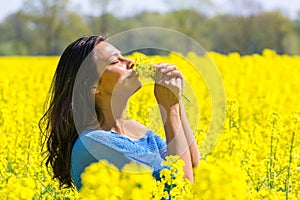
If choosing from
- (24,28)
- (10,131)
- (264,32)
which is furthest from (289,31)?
(10,131)

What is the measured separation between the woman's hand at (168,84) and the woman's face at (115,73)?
14 centimetres

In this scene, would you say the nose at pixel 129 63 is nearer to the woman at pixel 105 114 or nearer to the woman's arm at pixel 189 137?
the woman at pixel 105 114

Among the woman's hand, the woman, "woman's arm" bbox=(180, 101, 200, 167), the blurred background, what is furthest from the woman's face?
the blurred background

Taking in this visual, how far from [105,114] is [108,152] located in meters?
0.21

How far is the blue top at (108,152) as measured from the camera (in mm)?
2996

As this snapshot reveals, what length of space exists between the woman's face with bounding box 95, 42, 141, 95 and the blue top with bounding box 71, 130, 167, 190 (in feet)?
0.62

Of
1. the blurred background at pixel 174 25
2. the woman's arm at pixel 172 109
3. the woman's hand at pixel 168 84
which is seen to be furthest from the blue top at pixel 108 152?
the blurred background at pixel 174 25

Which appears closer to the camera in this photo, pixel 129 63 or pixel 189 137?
pixel 129 63

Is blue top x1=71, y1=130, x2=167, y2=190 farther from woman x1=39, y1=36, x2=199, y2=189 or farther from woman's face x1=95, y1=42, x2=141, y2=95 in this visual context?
woman's face x1=95, y1=42, x2=141, y2=95

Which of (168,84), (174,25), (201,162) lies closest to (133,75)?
(168,84)

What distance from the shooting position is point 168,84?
2824 millimetres

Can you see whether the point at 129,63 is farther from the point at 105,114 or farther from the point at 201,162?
the point at 201,162

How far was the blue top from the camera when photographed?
300 centimetres

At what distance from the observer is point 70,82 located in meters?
3.13
